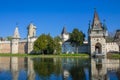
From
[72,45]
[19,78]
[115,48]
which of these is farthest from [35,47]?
[19,78]

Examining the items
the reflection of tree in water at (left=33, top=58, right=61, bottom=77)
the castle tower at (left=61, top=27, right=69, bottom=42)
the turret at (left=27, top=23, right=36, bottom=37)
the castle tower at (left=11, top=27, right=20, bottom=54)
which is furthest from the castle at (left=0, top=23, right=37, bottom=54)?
the reflection of tree in water at (left=33, top=58, right=61, bottom=77)

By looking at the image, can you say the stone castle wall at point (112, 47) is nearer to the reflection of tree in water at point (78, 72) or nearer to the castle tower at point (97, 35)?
the castle tower at point (97, 35)

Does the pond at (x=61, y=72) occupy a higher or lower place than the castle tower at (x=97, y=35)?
lower

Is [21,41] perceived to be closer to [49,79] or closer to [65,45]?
[65,45]

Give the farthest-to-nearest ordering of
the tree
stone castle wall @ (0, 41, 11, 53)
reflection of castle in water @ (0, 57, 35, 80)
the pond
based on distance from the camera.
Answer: stone castle wall @ (0, 41, 11, 53) < the tree < reflection of castle in water @ (0, 57, 35, 80) < the pond

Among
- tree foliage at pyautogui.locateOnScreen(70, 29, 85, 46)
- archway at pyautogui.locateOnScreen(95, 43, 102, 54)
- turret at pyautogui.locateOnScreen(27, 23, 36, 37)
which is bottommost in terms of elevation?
archway at pyautogui.locateOnScreen(95, 43, 102, 54)

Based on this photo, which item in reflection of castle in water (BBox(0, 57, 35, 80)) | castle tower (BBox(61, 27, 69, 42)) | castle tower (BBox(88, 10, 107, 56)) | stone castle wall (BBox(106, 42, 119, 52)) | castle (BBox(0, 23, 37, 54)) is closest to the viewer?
reflection of castle in water (BBox(0, 57, 35, 80))

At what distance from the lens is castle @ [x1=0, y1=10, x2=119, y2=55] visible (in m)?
89.6

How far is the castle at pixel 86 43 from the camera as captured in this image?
294ft

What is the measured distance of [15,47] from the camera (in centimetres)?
11488

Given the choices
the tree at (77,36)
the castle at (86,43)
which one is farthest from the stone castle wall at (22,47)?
the tree at (77,36)

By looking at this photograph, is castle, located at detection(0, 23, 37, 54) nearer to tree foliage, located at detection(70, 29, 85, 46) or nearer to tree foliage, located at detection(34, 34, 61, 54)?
tree foliage, located at detection(34, 34, 61, 54)

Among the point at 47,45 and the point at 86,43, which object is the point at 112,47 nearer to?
the point at 86,43

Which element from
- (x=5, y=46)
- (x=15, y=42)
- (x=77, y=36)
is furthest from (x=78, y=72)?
(x=5, y=46)
